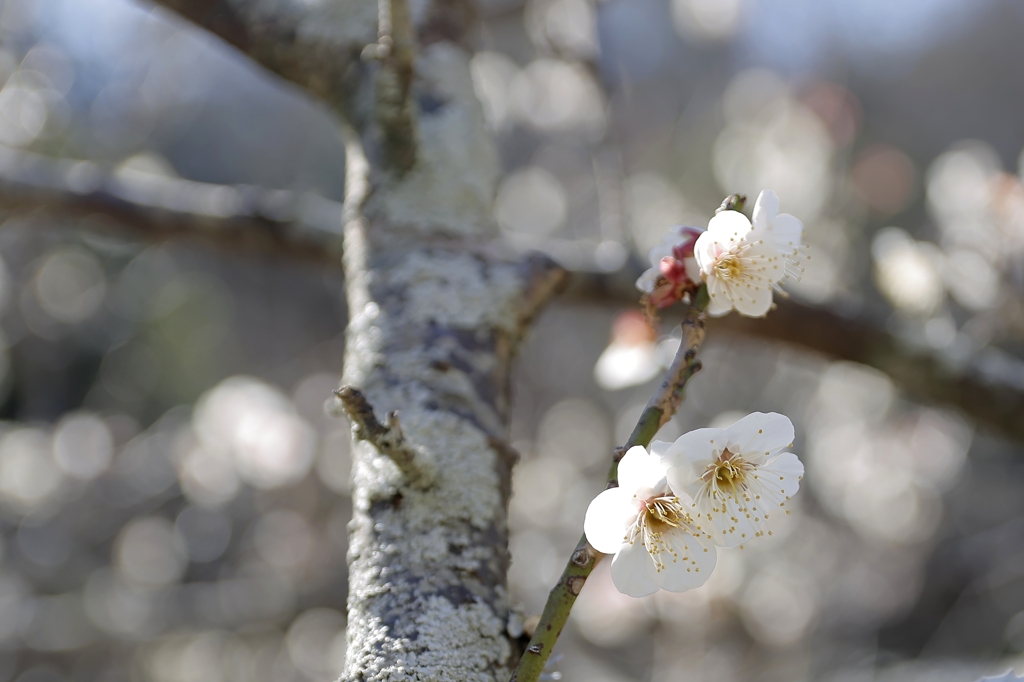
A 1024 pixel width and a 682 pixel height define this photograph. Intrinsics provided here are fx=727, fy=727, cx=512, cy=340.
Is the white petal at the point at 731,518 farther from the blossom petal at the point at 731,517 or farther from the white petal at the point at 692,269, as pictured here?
the white petal at the point at 692,269

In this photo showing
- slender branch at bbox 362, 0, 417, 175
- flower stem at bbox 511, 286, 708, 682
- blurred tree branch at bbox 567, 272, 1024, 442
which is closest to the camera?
flower stem at bbox 511, 286, 708, 682

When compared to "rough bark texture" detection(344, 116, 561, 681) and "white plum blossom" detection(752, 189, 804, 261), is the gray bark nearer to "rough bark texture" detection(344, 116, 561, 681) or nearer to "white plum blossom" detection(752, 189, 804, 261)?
"rough bark texture" detection(344, 116, 561, 681)

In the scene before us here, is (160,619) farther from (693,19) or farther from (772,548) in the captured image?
(693,19)

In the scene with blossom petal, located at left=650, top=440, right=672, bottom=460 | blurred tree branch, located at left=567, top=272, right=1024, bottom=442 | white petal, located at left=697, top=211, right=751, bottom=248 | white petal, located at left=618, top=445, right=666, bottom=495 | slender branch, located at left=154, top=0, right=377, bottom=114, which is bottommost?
white petal, located at left=618, top=445, right=666, bottom=495

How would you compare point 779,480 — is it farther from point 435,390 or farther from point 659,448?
point 435,390

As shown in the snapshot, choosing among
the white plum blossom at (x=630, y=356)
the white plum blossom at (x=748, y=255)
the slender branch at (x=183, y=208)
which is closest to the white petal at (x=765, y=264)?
the white plum blossom at (x=748, y=255)

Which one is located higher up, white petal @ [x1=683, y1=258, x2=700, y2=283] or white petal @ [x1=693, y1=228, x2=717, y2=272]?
white petal @ [x1=683, y1=258, x2=700, y2=283]

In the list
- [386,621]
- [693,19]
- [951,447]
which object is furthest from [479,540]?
[693,19]

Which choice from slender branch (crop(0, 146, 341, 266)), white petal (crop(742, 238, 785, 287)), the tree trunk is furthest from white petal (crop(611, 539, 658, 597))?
slender branch (crop(0, 146, 341, 266))
